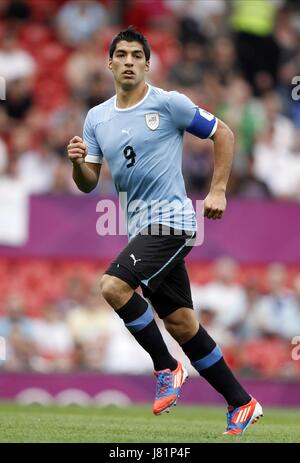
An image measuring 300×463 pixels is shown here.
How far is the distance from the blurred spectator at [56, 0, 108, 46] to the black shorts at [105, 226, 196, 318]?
1068 cm

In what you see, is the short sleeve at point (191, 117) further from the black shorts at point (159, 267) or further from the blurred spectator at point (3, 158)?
the blurred spectator at point (3, 158)

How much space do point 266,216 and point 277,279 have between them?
2.51ft

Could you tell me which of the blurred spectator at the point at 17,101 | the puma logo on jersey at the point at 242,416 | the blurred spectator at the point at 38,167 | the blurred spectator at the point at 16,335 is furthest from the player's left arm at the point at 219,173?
the blurred spectator at the point at 17,101

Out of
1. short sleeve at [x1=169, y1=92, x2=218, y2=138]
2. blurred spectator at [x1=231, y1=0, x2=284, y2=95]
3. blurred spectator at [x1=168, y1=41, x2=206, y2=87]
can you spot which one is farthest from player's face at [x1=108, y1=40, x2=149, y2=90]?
blurred spectator at [x1=231, y1=0, x2=284, y2=95]

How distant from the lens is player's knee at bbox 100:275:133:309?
7.79 m

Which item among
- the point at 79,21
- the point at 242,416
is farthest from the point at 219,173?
the point at 79,21

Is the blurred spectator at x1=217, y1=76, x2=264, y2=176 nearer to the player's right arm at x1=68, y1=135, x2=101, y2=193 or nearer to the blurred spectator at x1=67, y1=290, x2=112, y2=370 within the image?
the blurred spectator at x1=67, y1=290, x2=112, y2=370

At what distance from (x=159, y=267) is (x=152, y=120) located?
3.21ft

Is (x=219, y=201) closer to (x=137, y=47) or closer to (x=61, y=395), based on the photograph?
(x=137, y=47)

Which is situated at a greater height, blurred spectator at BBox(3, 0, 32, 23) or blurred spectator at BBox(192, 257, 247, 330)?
blurred spectator at BBox(3, 0, 32, 23)

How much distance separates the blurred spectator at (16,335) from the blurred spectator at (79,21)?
534 cm

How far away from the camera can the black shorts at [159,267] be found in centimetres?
786

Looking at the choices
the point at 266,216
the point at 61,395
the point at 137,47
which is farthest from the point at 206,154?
the point at 137,47

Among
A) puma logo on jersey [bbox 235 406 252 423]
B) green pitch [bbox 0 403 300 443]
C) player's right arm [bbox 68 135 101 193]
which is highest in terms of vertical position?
player's right arm [bbox 68 135 101 193]
